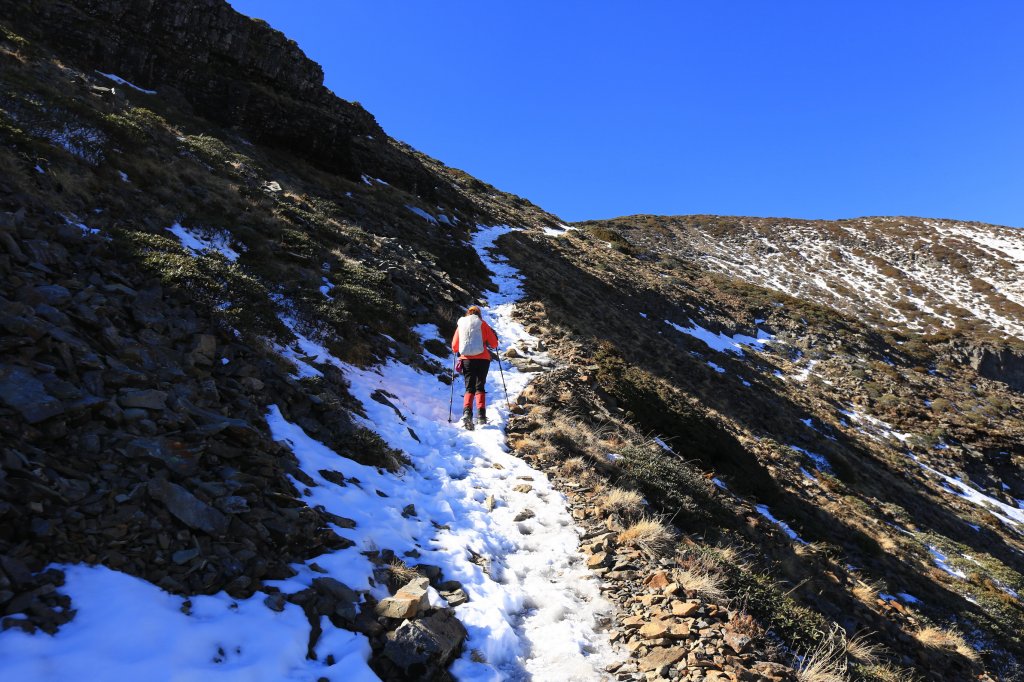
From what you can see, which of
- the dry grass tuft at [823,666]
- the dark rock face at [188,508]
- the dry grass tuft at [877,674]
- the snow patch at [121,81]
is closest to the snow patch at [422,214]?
the snow patch at [121,81]

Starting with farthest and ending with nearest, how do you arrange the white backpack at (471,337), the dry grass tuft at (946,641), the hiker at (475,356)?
the white backpack at (471,337) → the hiker at (475,356) → the dry grass tuft at (946,641)

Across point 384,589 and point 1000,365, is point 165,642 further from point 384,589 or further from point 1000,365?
point 1000,365

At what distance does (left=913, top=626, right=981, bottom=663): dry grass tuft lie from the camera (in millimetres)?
9219

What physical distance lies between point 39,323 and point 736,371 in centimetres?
2641

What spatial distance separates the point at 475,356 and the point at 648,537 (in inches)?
204

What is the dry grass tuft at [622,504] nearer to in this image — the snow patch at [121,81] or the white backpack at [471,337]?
the white backpack at [471,337]

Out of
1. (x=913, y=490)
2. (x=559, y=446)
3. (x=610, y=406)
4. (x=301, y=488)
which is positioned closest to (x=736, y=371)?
(x=913, y=490)

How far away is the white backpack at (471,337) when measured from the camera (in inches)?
423

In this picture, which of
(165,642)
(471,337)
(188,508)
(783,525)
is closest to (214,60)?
(471,337)

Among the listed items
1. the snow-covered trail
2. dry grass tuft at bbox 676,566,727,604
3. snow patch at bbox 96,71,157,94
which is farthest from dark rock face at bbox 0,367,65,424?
snow patch at bbox 96,71,157,94

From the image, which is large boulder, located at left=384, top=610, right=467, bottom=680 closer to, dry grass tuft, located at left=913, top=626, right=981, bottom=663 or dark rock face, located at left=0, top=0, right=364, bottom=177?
dry grass tuft, located at left=913, top=626, right=981, bottom=663

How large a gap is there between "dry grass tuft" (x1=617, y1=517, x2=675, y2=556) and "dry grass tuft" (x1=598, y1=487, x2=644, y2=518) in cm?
44

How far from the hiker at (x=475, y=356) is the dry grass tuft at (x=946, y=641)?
355 inches

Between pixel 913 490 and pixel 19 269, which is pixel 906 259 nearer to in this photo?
pixel 913 490
